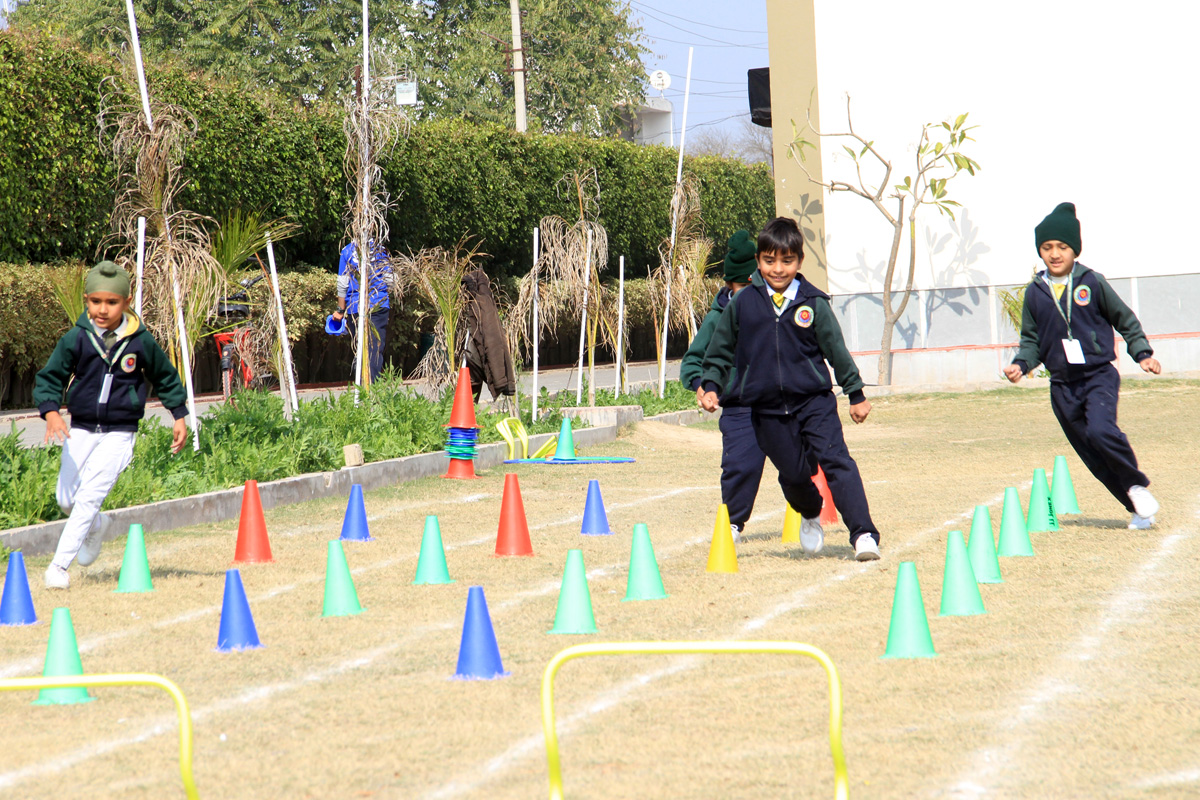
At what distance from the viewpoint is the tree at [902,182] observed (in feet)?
80.4

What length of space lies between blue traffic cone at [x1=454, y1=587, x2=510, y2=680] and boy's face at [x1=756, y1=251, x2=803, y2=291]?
3108 mm

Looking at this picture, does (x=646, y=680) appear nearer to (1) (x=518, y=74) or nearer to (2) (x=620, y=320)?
(2) (x=620, y=320)

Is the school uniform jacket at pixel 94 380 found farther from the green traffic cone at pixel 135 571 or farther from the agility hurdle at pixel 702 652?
the agility hurdle at pixel 702 652

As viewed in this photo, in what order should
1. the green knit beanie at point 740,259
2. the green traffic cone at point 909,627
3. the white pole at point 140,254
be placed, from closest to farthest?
1. the green traffic cone at point 909,627
2. the green knit beanie at point 740,259
3. the white pole at point 140,254

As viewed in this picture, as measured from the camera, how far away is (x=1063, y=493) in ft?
30.9

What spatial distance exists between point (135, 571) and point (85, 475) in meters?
0.55

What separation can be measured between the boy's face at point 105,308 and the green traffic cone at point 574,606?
9.48 feet

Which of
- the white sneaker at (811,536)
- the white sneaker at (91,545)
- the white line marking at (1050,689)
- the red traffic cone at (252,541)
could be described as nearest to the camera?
the white line marking at (1050,689)

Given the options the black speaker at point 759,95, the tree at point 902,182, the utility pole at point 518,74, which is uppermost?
the utility pole at point 518,74

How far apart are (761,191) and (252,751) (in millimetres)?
39347

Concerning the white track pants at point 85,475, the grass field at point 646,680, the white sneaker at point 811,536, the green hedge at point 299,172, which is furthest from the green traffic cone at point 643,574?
the green hedge at point 299,172

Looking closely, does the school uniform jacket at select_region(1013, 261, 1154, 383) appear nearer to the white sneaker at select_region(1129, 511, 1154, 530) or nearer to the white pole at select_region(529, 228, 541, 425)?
the white sneaker at select_region(1129, 511, 1154, 530)

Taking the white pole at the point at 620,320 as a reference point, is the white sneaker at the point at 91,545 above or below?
below

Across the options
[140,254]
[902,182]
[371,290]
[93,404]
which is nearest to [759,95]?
[902,182]
